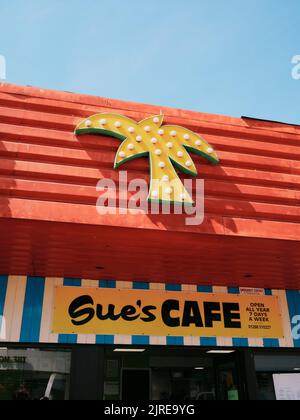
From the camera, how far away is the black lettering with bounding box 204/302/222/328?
6781 mm

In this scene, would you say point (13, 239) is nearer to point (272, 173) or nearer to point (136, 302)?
point (136, 302)

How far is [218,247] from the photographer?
5.45 meters

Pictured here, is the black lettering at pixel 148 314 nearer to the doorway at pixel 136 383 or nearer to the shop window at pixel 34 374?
the shop window at pixel 34 374

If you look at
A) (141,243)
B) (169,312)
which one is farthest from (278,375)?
(141,243)

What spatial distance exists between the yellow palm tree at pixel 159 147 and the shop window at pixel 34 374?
3.20 m

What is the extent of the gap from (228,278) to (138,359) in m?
4.74

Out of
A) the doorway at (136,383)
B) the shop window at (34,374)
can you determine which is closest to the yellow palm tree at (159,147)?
the shop window at (34,374)

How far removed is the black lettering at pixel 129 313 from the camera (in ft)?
21.2

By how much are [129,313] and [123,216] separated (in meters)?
2.31

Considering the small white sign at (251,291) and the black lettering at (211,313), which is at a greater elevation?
the small white sign at (251,291)

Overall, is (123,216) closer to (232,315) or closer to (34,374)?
(34,374)

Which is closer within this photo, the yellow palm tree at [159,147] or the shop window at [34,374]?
the yellow palm tree at [159,147]

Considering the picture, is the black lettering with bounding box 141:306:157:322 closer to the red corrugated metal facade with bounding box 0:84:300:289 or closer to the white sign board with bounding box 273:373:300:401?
the red corrugated metal facade with bounding box 0:84:300:289

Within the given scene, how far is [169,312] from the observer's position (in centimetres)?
668
